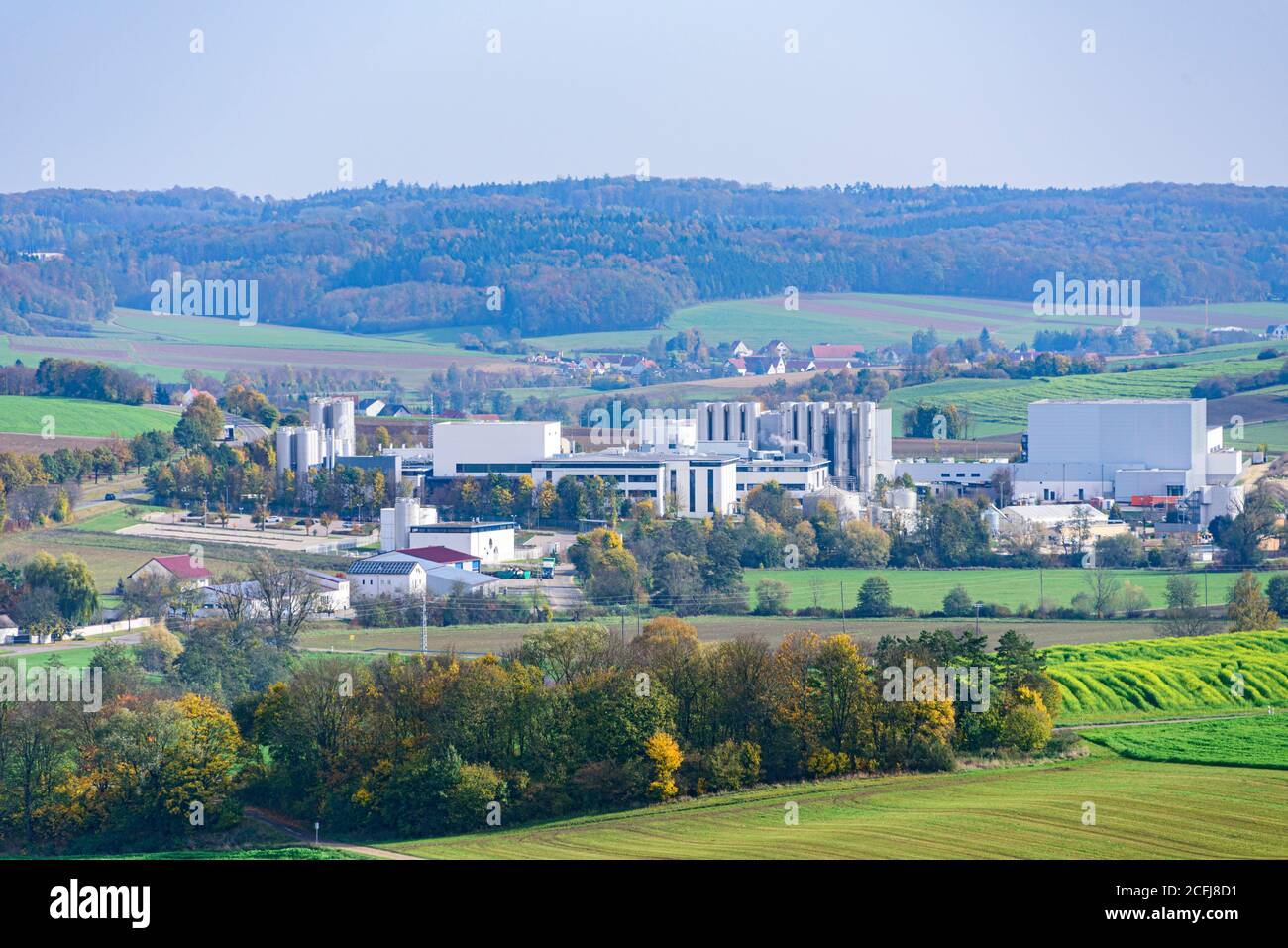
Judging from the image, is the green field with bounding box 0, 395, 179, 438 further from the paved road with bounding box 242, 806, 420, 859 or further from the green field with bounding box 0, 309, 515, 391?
the paved road with bounding box 242, 806, 420, 859

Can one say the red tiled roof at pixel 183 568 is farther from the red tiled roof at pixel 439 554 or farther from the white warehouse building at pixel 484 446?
the white warehouse building at pixel 484 446

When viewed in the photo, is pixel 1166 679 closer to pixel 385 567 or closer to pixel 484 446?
pixel 385 567

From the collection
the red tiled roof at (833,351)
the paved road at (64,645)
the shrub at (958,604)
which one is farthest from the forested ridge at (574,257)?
the shrub at (958,604)

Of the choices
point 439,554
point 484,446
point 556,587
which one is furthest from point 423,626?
point 484,446
